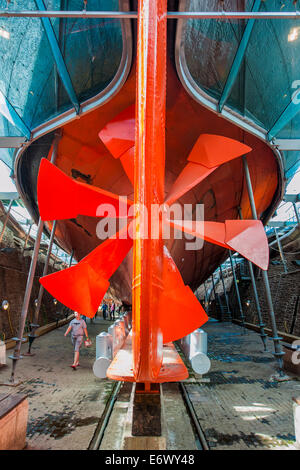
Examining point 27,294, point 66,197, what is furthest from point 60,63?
point 27,294

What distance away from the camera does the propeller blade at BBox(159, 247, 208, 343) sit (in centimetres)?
328

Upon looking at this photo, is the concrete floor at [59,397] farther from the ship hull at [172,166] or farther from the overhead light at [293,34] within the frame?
the overhead light at [293,34]

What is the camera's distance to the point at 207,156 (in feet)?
12.6

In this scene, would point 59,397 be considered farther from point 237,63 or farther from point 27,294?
point 237,63

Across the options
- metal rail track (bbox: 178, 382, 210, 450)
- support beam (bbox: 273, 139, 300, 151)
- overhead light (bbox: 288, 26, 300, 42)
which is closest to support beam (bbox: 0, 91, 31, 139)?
support beam (bbox: 273, 139, 300, 151)

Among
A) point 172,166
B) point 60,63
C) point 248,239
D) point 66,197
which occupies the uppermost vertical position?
point 60,63

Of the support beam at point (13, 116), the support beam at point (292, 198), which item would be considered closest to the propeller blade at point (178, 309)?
the support beam at point (13, 116)

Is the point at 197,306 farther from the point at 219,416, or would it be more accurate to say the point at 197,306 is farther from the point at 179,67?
→ the point at 179,67

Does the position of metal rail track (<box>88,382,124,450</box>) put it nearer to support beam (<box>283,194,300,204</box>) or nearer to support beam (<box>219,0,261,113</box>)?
support beam (<box>219,0,261,113</box>)

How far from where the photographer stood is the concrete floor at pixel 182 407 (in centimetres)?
332

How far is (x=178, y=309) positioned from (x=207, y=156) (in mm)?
2016

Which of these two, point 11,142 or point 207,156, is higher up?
point 11,142

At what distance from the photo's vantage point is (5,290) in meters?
9.48

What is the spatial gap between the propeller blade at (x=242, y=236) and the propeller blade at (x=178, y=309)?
58 cm
